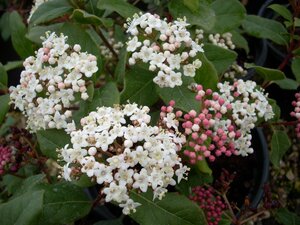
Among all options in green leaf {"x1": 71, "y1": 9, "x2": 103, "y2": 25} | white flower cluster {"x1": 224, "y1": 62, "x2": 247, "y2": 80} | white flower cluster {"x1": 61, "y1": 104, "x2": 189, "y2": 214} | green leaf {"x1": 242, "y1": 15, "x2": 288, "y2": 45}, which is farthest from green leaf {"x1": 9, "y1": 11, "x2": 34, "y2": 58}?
green leaf {"x1": 242, "y1": 15, "x2": 288, "y2": 45}

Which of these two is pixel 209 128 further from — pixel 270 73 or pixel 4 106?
pixel 4 106

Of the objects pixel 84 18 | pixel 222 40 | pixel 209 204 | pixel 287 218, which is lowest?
pixel 287 218

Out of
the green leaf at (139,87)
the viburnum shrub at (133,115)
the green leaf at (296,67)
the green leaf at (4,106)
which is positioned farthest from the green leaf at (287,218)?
the green leaf at (4,106)

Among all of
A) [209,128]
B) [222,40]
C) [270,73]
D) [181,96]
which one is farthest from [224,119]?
[222,40]

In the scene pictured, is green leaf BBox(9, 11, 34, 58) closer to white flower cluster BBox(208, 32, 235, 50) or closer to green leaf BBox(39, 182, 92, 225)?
green leaf BBox(39, 182, 92, 225)

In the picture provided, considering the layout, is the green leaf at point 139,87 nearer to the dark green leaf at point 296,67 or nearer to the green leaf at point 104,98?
the green leaf at point 104,98

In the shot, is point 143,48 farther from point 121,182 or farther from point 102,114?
point 121,182
